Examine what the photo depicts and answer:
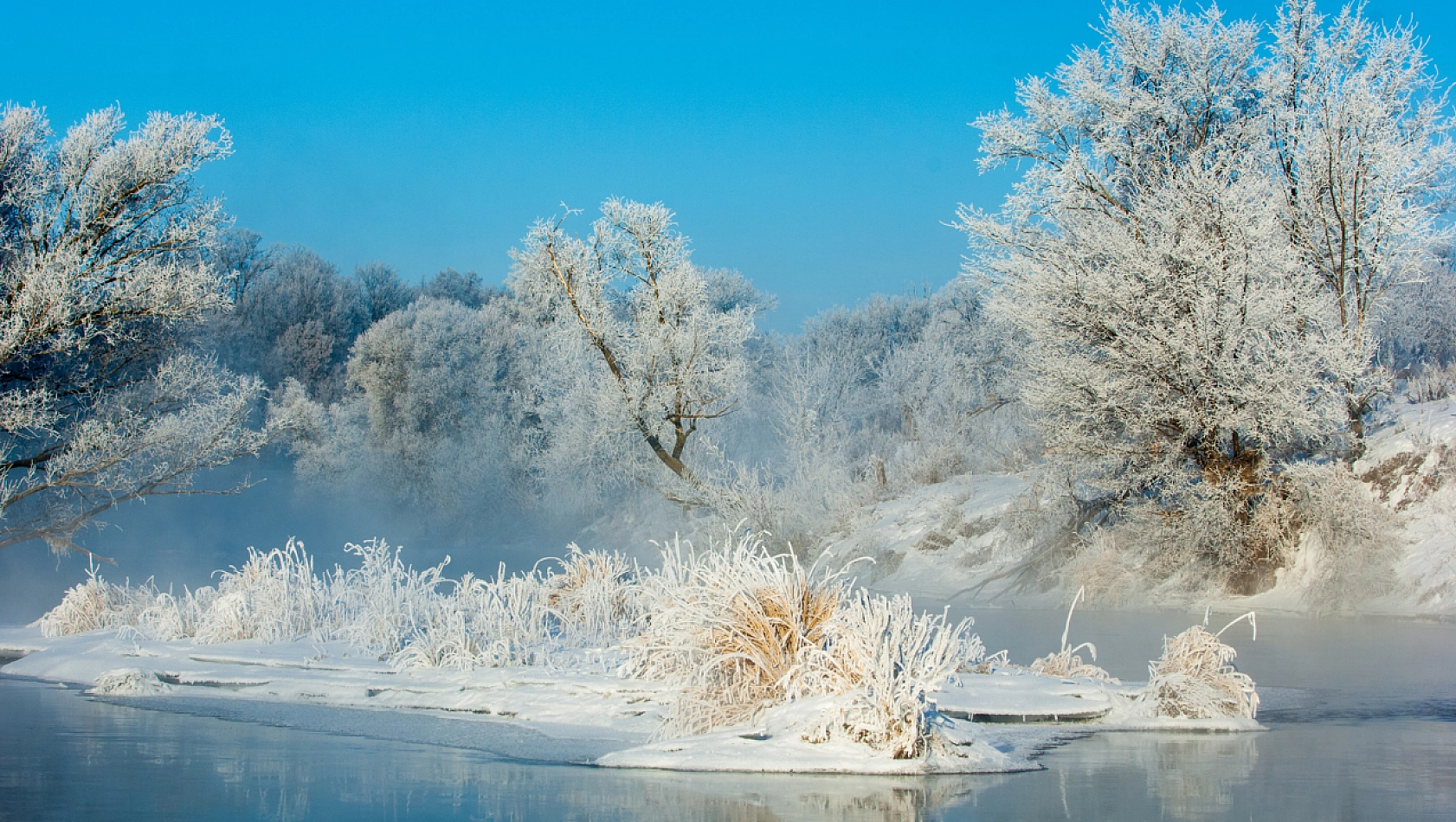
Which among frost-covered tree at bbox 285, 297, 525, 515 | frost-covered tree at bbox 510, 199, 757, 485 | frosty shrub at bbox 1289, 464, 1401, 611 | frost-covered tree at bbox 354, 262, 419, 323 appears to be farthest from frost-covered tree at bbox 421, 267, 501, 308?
frosty shrub at bbox 1289, 464, 1401, 611

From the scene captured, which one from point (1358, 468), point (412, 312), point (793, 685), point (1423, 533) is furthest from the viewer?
point (412, 312)

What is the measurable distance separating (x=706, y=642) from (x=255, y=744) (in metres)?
2.90

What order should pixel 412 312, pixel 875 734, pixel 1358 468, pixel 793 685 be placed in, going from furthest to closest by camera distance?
pixel 412 312 → pixel 1358 468 → pixel 793 685 → pixel 875 734

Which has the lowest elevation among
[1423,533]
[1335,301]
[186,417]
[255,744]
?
[255,744]

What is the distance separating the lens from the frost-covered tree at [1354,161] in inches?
691

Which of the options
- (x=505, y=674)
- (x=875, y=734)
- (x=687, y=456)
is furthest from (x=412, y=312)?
(x=875, y=734)

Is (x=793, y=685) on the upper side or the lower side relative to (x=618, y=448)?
lower

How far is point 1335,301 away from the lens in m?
17.4

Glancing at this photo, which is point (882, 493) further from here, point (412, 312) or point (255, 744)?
point (412, 312)

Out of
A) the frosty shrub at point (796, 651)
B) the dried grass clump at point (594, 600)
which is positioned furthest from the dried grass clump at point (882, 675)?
the dried grass clump at point (594, 600)

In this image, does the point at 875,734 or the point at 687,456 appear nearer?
the point at 875,734

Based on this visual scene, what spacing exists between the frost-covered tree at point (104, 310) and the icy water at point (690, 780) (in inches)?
360

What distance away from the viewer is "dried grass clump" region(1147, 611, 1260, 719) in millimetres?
8016

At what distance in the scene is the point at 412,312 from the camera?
161 ft
